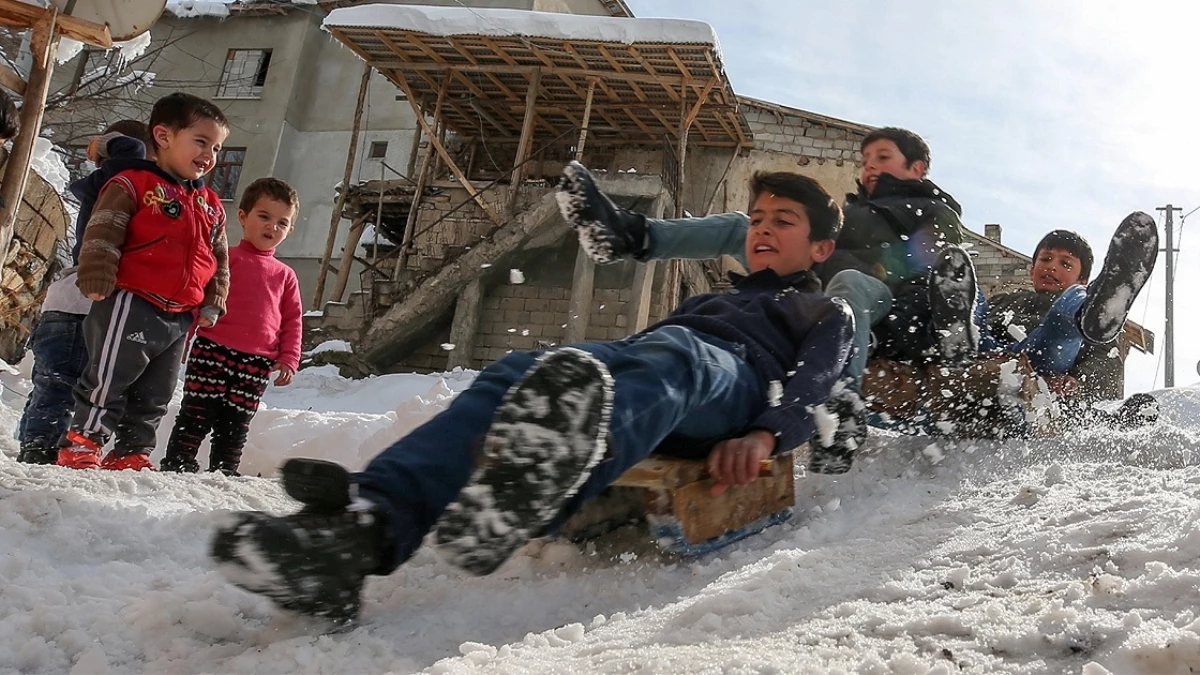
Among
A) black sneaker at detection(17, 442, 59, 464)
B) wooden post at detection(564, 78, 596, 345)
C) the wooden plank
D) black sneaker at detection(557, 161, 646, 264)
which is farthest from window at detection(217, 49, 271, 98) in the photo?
black sneaker at detection(557, 161, 646, 264)

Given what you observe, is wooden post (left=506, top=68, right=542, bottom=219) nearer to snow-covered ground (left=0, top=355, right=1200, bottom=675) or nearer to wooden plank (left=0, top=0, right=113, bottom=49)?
wooden plank (left=0, top=0, right=113, bottom=49)

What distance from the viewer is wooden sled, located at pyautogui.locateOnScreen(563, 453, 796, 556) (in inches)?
73.5

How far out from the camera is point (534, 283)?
1217cm

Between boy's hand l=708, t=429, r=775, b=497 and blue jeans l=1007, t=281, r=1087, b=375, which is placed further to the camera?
blue jeans l=1007, t=281, r=1087, b=375

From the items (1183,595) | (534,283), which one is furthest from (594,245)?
(534,283)

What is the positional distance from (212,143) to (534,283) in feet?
29.7

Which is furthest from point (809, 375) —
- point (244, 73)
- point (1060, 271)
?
point (244, 73)

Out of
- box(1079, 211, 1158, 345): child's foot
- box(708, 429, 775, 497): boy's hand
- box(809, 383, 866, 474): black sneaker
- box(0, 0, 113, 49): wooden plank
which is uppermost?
box(0, 0, 113, 49): wooden plank

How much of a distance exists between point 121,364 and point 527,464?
6.82ft

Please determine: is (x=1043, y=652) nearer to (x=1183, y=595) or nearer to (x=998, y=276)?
(x=1183, y=595)

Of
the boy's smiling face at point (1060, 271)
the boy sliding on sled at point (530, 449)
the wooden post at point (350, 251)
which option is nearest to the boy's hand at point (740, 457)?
the boy sliding on sled at point (530, 449)

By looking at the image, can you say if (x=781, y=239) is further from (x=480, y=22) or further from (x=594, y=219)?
(x=480, y=22)

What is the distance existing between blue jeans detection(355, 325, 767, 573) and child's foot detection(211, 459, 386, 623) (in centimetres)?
5

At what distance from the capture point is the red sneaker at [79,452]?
2787 millimetres
